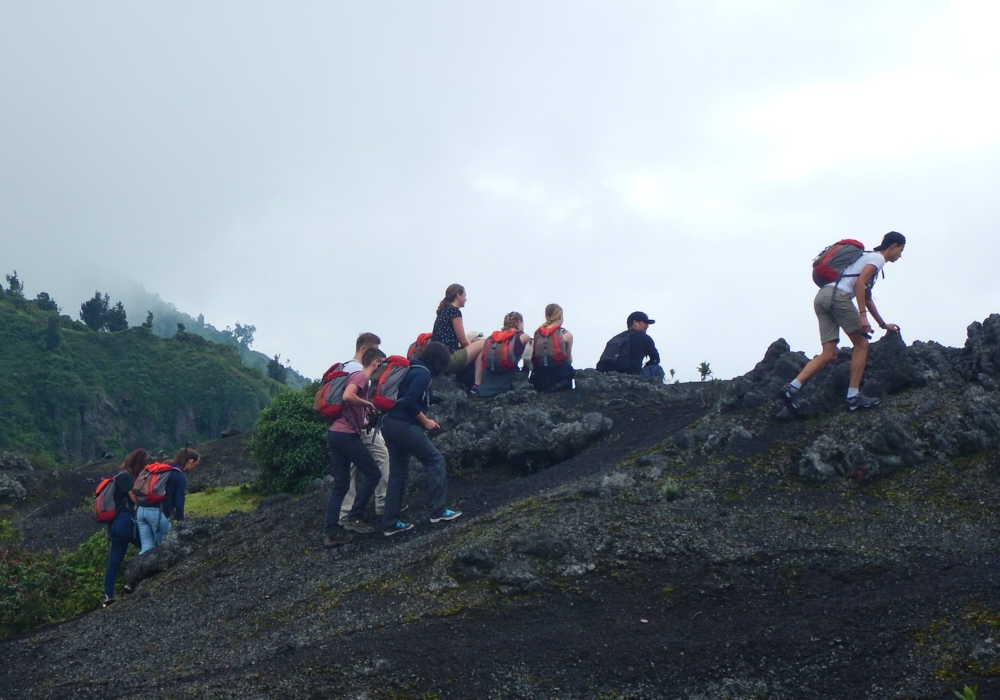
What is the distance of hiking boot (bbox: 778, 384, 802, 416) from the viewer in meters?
10.5

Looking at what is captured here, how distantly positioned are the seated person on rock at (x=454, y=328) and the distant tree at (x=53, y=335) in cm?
3227

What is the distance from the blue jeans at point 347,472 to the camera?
32.0ft

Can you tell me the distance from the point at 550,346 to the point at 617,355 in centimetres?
146

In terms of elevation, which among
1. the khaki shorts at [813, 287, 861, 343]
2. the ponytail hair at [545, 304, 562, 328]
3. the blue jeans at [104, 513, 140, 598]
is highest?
the ponytail hair at [545, 304, 562, 328]

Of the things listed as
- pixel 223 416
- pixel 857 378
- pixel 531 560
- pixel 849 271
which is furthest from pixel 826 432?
pixel 223 416

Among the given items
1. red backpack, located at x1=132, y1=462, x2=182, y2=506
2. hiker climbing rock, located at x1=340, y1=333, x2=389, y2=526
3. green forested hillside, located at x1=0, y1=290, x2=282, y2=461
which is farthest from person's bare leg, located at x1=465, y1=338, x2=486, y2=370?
green forested hillside, located at x1=0, y1=290, x2=282, y2=461

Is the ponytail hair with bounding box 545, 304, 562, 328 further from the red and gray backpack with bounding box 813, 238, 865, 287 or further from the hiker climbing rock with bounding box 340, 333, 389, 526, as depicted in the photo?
the red and gray backpack with bounding box 813, 238, 865, 287

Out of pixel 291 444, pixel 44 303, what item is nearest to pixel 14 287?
pixel 44 303

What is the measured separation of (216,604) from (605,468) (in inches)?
169

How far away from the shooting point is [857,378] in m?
10.2

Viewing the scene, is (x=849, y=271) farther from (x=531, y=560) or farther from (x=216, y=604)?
(x=216, y=604)

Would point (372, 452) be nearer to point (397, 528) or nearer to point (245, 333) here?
point (397, 528)

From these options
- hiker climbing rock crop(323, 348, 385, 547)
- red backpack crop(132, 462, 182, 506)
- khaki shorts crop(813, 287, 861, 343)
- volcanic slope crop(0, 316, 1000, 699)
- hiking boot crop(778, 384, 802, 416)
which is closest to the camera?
volcanic slope crop(0, 316, 1000, 699)

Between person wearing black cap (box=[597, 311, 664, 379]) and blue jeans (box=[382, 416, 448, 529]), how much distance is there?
5.72m
